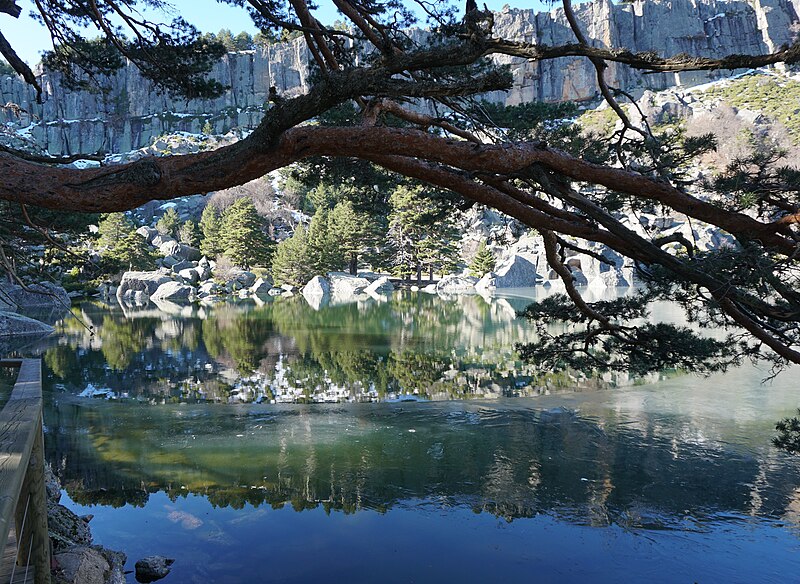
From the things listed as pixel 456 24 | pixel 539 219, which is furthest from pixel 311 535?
pixel 456 24

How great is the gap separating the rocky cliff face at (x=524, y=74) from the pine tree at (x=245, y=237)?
24182 mm

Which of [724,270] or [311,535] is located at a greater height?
[724,270]

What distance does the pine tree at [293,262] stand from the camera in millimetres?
25734

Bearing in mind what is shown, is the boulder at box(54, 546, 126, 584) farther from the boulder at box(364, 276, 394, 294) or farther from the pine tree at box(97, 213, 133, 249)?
the pine tree at box(97, 213, 133, 249)

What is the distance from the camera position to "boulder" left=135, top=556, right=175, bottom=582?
3.55m

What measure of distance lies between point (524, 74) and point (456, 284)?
97.4 feet

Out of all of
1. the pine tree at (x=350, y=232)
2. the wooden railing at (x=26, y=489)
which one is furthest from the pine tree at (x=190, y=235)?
the wooden railing at (x=26, y=489)

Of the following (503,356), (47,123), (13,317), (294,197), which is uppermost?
(47,123)

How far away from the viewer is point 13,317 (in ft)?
43.3

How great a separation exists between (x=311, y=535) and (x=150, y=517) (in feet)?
4.12

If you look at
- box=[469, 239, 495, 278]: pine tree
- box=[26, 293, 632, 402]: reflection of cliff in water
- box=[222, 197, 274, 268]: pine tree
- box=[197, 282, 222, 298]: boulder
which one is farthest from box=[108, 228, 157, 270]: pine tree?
box=[469, 239, 495, 278]: pine tree

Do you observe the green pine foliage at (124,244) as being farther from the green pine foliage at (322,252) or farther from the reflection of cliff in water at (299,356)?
the reflection of cliff in water at (299,356)

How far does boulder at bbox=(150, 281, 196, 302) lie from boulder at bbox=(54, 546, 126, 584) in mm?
20920

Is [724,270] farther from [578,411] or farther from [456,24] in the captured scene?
[578,411]
